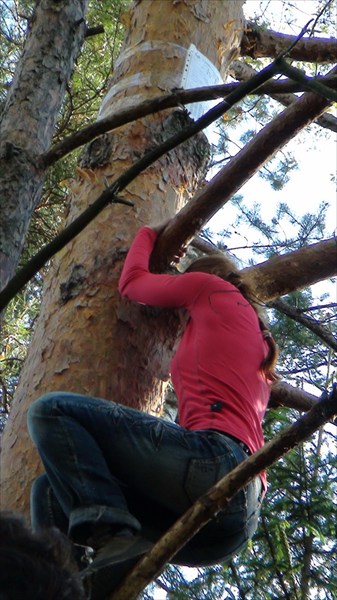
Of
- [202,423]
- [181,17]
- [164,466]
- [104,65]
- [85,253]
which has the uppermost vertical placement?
[104,65]

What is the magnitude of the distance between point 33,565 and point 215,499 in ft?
1.97

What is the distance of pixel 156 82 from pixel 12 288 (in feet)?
6.87

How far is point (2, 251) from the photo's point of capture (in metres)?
2.70

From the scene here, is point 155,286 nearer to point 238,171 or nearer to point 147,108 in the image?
point 238,171

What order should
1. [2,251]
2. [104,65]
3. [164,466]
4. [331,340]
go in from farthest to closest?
[104,65] < [331,340] < [2,251] < [164,466]

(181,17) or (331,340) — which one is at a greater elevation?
(181,17)

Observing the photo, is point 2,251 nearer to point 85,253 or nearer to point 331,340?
point 85,253

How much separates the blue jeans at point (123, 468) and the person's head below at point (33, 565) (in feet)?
2.78

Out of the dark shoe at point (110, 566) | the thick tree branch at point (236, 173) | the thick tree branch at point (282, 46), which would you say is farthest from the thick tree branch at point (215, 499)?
the thick tree branch at point (282, 46)

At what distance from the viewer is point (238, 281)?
10.5ft

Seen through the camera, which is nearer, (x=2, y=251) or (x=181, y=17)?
(x=2, y=251)

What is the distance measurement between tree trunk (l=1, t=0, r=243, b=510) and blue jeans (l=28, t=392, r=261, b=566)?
0.98ft

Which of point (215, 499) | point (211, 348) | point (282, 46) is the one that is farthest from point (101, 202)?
point (282, 46)

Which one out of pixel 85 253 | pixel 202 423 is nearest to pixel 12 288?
pixel 202 423
